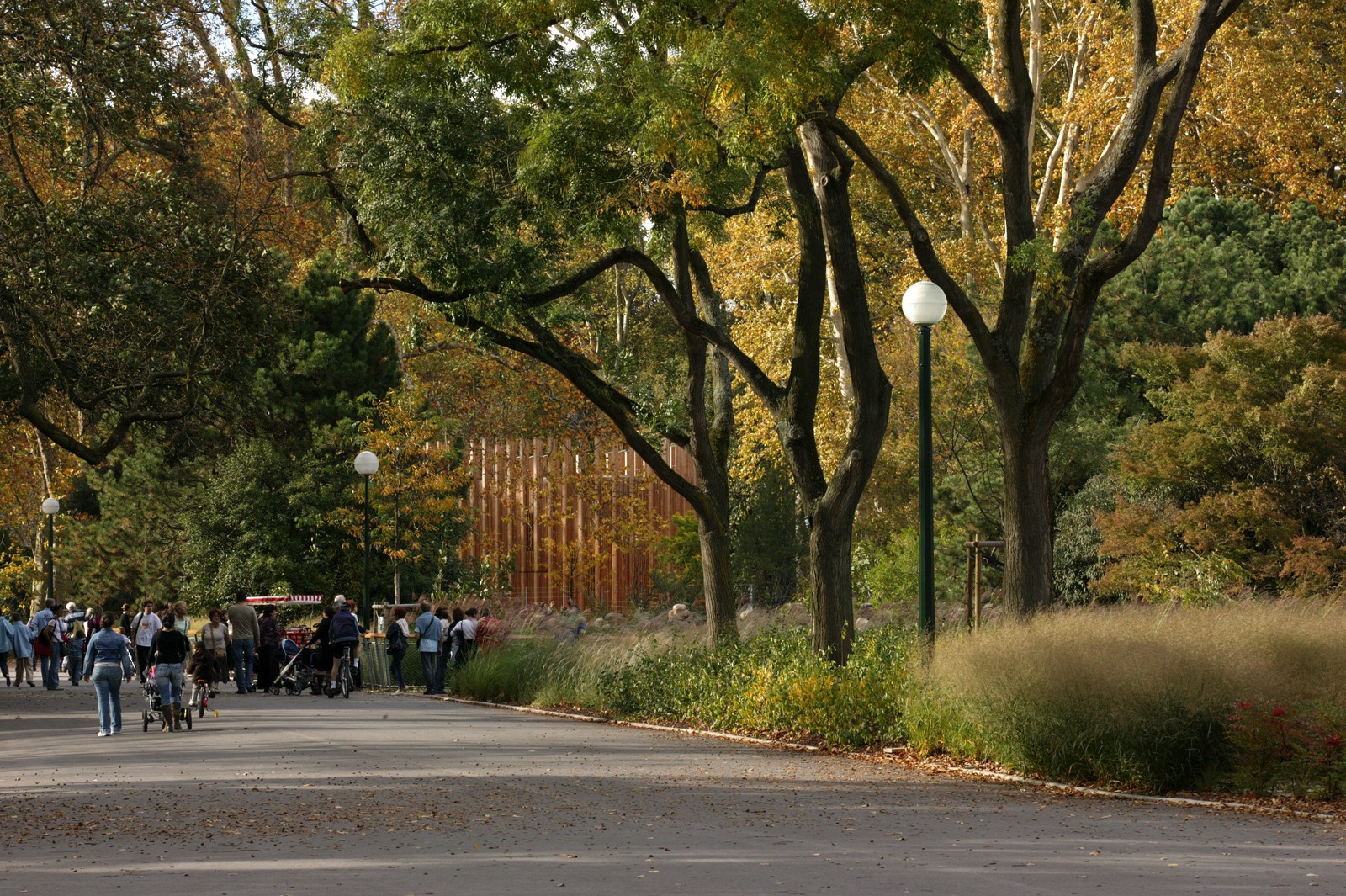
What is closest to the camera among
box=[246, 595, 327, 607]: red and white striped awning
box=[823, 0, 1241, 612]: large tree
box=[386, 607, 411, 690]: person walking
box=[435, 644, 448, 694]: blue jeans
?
box=[823, 0, 1241, 612]: large tree

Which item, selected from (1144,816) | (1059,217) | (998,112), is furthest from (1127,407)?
(1144,816)

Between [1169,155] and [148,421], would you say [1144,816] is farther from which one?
[148,421]

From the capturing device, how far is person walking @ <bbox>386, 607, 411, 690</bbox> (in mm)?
29266

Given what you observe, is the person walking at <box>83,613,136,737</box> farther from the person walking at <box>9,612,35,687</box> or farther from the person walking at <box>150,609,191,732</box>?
the person walking at <box>9,612,35,687</box>

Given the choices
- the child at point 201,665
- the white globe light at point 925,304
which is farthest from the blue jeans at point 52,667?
the white globe light at point 925,304

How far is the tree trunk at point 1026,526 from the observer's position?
16875mm

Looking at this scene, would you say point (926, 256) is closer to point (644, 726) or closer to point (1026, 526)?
point (1026, 526)

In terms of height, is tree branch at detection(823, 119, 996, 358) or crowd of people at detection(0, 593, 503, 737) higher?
tree branch at detection(823, 119, 996, 358)

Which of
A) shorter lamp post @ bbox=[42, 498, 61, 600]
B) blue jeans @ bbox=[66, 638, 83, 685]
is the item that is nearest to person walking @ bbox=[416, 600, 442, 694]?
blue jeans @ bbox=[66, 638, 83, 685]

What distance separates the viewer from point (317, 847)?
9.99 m

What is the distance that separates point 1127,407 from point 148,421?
67.7ft

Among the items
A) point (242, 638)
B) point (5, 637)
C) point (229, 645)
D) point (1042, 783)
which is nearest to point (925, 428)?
point (1042, 783)

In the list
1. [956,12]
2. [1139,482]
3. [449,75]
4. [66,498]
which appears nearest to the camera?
[956,12]

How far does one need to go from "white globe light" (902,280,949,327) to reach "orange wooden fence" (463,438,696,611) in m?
25.7
